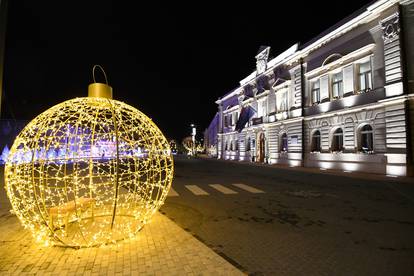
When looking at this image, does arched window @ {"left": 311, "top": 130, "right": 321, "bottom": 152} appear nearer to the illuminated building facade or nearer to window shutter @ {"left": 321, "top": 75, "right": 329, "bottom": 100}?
the illuminated building facade

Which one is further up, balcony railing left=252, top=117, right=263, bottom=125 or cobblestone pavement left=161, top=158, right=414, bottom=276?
balcony railing left=252, top=117, right=263, bottom=125

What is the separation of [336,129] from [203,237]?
66.7 ft

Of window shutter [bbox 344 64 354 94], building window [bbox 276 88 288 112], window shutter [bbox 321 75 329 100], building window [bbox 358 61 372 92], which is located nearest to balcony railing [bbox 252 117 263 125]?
building window [bbox 276 88 288 112]

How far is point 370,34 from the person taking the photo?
19.4 meters

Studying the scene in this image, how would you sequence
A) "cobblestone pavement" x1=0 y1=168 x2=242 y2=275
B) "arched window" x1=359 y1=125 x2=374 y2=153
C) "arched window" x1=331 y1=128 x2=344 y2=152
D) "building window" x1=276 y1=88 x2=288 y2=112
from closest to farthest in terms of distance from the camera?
"cobblestone pavement" x1=0 y1=168 x2=242 y2=275 < "arched window" x1=359 y1=125 x2=374 y2=153 < "arched window" x1=331 y1=128 x2=344 y2=152 < "building window" x1=276 y1=88 x2=288 y2=112

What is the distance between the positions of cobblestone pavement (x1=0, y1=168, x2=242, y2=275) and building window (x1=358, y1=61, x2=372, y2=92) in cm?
1999

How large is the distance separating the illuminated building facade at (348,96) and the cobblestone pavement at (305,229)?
8361mm

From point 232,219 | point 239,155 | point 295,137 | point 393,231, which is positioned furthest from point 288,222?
point 239,155

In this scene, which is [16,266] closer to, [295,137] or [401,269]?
[401,269]

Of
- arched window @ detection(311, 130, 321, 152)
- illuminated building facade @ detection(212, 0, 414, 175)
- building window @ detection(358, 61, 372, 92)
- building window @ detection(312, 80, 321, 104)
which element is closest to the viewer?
illuminated building facade @ detection(212, 0, 414, 175)

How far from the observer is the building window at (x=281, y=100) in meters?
29.4

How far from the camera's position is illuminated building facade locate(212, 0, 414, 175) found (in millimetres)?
17016

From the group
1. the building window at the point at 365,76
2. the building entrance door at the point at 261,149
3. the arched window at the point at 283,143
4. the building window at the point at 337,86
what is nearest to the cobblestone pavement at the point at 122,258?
the building window at the point at 365,76

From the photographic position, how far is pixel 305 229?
6113 millimetres
